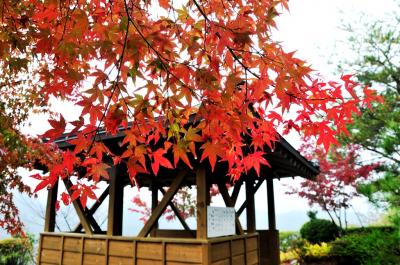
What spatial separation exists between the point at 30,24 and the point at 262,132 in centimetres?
213

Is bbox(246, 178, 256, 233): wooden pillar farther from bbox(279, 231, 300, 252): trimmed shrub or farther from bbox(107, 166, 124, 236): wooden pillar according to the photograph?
bbox(279, 231, 300, 252): trimmed shrub

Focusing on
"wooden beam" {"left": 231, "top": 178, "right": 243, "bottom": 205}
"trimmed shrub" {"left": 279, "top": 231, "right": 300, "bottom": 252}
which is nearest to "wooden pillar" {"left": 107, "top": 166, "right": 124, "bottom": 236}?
"wooden beam" {"left": 231, "top": 178, "right": 243, "bottom": 205}

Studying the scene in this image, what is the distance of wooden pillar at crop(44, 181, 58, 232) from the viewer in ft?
21.8

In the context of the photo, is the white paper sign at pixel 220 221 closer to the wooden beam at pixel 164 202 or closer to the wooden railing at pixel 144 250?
the wooden railing at pixel 144 250

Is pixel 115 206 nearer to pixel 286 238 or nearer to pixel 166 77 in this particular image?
pixel 166 77

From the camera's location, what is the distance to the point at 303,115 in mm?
2641

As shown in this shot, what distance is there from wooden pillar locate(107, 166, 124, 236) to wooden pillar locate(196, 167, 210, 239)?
1.56 m

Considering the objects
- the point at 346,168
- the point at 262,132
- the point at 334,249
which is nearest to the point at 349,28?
the point at 346,168

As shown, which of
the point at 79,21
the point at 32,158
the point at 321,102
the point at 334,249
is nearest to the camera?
the point at 79,21

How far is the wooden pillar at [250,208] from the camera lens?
6.99 metres

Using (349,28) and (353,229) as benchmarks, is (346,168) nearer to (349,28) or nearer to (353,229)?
(353,229)

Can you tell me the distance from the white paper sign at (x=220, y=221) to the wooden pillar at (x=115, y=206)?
1.66 metres

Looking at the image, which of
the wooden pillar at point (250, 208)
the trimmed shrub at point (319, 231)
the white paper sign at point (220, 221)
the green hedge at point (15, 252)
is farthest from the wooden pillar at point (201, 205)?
the trimmed shrub at point (319, 231)

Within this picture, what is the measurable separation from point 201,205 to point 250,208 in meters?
2.48
